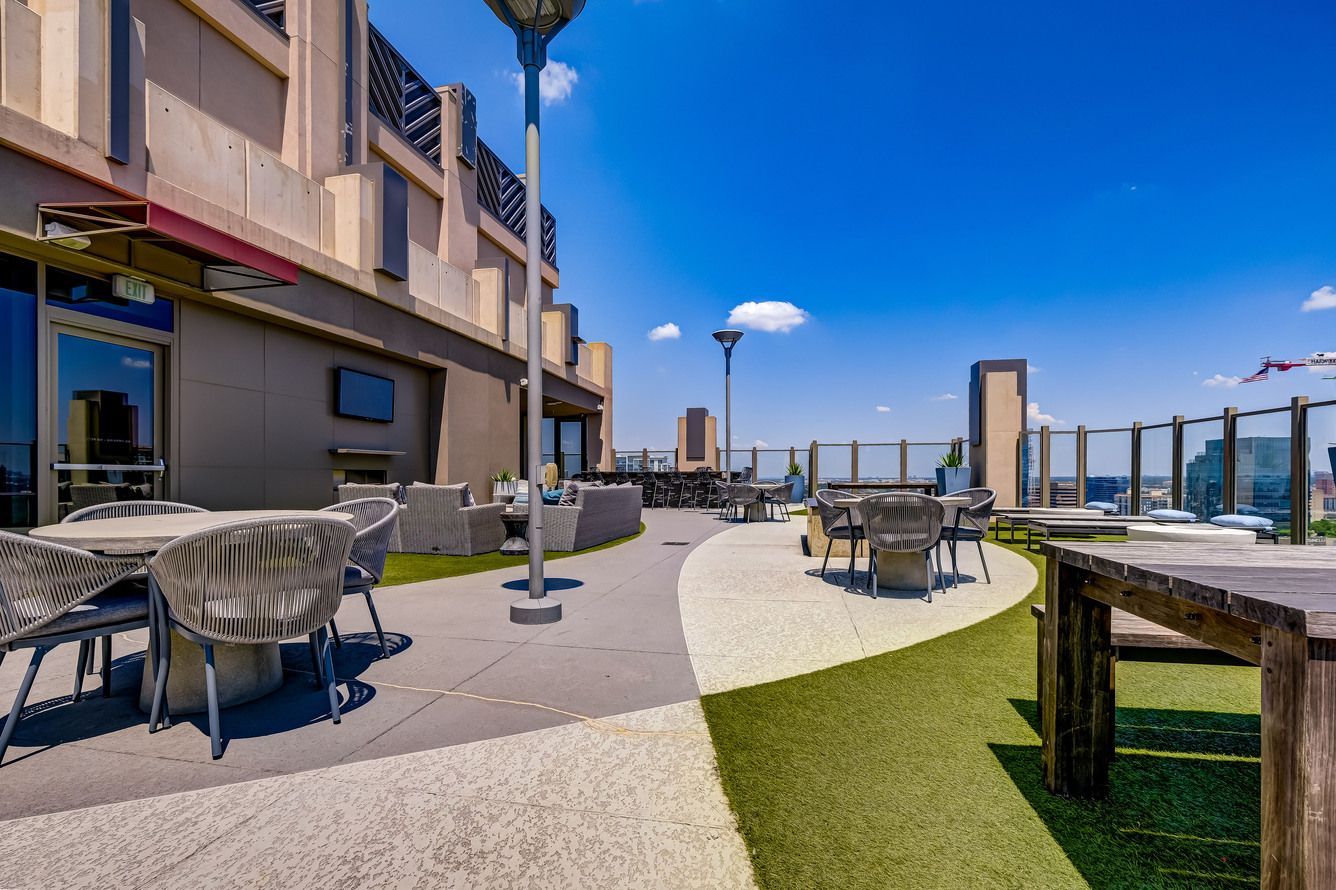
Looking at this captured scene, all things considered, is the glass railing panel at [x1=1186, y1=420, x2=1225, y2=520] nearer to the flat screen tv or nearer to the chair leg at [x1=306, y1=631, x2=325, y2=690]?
the chair leg at [x1=306, y1=631, x2=325, y2=690]

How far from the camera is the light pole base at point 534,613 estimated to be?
152 inches

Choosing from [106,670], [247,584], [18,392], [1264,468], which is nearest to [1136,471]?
[1264,468]

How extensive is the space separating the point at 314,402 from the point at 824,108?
11.7 meters

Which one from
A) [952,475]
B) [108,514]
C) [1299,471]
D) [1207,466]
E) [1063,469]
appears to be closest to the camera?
[108,514]

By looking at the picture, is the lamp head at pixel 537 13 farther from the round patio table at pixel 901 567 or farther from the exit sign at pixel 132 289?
the exit sign at pixel 132 289

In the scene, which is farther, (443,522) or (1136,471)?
(1136,471)

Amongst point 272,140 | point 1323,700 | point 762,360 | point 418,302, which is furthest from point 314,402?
point 762,360

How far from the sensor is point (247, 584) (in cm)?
213

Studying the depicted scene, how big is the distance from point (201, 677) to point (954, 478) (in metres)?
14.1

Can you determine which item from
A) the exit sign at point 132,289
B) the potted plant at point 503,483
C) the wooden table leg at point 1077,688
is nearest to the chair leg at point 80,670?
the wooden table leg at point 1077,688

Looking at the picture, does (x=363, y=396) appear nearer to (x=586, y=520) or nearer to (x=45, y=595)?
(x=586, y=520)

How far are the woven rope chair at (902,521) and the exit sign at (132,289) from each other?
7550mm

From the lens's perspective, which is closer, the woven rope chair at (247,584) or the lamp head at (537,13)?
the woven rope chair at (247,584)

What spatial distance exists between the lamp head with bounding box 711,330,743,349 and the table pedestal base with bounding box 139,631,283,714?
37.6ft
